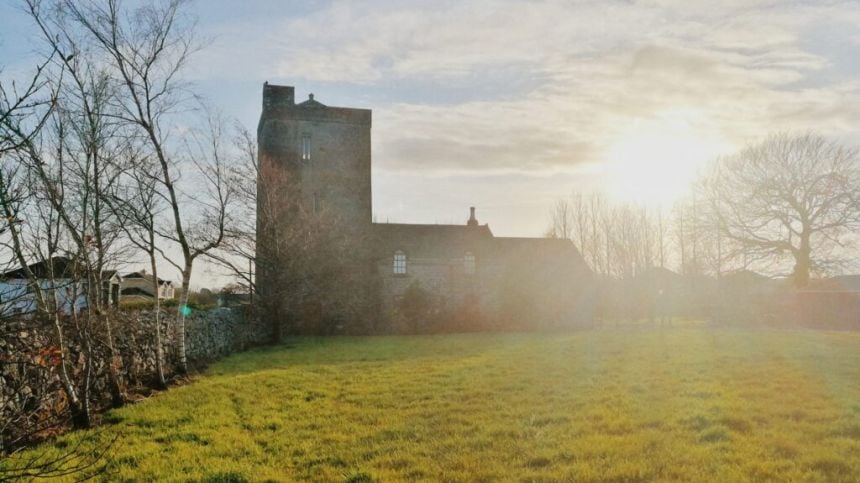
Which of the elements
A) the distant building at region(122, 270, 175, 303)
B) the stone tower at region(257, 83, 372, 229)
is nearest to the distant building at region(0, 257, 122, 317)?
the stone tower at region(257, 83, 372, 229)

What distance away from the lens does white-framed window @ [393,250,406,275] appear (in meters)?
38.5

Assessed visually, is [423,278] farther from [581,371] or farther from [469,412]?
[469,412]

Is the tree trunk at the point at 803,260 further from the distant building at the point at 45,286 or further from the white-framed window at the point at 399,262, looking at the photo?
the distant building at the point at 45,286

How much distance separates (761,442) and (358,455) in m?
5.64

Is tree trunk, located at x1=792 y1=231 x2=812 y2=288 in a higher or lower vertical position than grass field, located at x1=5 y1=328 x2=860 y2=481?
higher

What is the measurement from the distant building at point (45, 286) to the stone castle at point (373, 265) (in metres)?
21.4

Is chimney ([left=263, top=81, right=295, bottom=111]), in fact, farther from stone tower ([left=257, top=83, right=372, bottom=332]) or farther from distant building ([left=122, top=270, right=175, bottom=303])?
distant building ([left=122, top=270, right=175, bottom=303])

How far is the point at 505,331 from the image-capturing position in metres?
35.8

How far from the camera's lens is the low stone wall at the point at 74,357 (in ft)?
20.4

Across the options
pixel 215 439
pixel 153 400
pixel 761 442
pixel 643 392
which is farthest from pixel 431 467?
pixel 153 400

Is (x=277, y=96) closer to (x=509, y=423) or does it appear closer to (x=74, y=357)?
(x=74, y=357)

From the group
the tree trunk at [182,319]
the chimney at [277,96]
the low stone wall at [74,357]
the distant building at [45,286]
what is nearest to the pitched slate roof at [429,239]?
the chimney at [277,96]

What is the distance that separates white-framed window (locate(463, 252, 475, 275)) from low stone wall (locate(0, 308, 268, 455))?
20.2m

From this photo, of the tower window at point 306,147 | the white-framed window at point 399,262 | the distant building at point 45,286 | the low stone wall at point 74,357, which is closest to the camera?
the distant building at point 45,286
